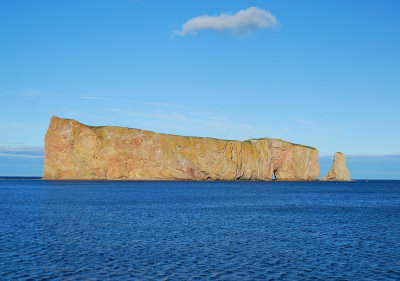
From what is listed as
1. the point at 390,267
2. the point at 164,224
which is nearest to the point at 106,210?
the point at 164,224

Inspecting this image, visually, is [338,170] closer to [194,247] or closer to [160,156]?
[160,156]

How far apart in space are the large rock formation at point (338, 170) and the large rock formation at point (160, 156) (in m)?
11.6

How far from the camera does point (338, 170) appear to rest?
173 metres

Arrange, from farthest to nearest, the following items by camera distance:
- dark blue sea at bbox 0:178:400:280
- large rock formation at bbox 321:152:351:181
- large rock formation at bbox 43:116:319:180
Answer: large rock formation at bbox 321:152:351:181, large rock formation at bbox 43:116:319:180, dark blue sea at bbox 0:178:400:280

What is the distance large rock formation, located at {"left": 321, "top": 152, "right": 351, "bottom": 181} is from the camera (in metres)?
162

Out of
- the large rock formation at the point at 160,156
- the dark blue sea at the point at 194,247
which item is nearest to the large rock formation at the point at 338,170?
the large rock formation at the point at 160,156

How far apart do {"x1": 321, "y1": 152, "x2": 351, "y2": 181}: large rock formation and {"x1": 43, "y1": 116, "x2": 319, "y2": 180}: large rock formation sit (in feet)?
38.1

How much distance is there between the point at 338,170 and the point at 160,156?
88.3 m

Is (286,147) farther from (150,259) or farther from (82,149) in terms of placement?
(150,259)

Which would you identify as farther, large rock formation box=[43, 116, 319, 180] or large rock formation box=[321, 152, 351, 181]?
large rock formation box=[321, 152, 351, 181]

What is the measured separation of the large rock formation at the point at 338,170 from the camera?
162 meters

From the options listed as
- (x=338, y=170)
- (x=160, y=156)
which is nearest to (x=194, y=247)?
(x=160, y=156)

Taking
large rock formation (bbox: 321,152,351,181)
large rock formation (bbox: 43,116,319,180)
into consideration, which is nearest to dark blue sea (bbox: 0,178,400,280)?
large rock formation (bbox: 43,116,319,180)

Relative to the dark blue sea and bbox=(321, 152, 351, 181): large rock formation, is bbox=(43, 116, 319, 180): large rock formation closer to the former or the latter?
bbox=(321, 152, 351, 181): large rock formation
